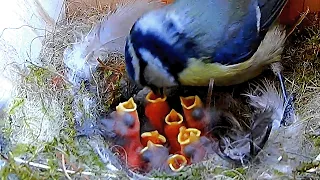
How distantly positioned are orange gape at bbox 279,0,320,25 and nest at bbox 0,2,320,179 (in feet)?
0.14

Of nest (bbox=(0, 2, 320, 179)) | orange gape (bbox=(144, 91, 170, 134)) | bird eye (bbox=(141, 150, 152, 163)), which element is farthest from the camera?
orange gape (bbox=(144, 91, 170, 134))

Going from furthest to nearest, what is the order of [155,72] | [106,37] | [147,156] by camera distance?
1. [106,37]
2. [155,72]
3. [147,156]

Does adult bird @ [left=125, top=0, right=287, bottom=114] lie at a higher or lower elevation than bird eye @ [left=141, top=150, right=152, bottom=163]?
higher

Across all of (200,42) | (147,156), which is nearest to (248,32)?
(200,42)

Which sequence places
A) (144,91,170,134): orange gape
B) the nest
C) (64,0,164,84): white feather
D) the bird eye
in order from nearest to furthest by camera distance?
the nest
the bird eye
(144,91,170,134): orange gape
(64,0,164,84): white feather

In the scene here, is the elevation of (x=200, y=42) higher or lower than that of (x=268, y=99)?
higher

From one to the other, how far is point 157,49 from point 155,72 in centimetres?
6

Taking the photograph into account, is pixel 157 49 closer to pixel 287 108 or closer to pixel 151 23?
pixel 151 23

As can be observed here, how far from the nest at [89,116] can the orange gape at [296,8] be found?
4 centimetres

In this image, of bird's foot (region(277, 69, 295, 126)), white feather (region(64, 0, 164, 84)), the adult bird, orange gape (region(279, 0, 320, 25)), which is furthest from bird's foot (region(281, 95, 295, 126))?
white feather (region(64, 0, 164, 84))

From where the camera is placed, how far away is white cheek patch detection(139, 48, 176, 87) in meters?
1.39

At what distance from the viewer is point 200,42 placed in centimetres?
139

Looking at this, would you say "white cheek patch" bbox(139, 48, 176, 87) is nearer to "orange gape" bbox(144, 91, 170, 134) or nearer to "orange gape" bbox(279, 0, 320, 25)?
"orange gape" bbox(144, 91, 170, 134)

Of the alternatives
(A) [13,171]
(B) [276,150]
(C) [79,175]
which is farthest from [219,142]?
(A) [13,171]
